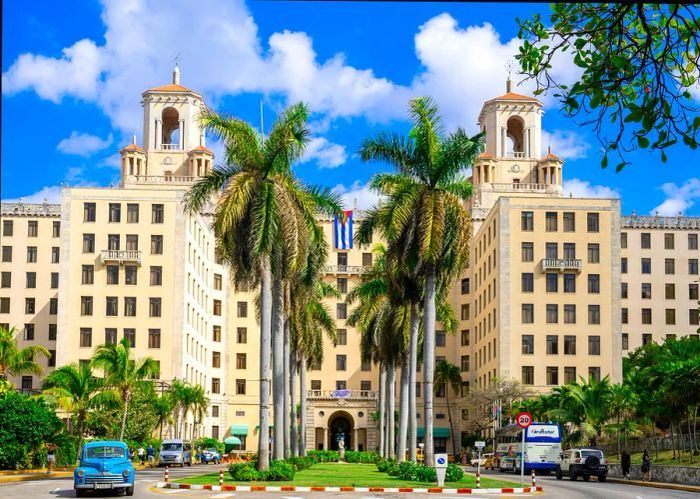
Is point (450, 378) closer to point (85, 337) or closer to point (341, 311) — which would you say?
point (341, 311)

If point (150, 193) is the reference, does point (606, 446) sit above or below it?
below

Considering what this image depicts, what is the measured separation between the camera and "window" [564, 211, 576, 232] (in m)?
94.8

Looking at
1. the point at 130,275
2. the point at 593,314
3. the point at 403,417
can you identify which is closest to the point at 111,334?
the point at 130,275

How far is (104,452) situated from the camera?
33719 mm

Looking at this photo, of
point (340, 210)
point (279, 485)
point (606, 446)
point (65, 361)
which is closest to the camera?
point (279, 485)

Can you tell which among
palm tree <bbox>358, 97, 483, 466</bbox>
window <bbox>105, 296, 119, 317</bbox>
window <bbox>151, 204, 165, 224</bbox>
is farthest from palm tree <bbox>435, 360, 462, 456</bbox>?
palm tree <bbox>358, 97, 483, 466</bbox>

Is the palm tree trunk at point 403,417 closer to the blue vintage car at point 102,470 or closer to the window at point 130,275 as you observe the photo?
the blue vintage car at point 102,470

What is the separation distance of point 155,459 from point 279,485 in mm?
40973

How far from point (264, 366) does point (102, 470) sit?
8044mm

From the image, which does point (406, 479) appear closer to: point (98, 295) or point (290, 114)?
point (290, 114)

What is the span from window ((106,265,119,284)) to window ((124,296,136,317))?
6.00 ft

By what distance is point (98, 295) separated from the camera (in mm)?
91500

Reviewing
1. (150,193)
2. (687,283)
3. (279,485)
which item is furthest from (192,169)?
(279,485)

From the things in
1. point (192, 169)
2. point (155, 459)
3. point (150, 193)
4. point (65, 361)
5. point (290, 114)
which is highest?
point (192, 169)
